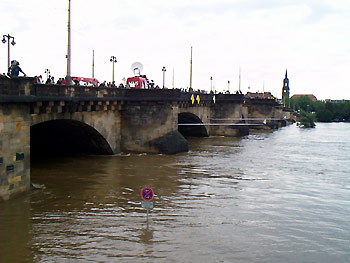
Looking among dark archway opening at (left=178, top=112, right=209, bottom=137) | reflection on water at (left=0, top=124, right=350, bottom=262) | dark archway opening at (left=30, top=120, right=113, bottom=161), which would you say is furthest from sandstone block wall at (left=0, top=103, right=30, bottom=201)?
dark archway opening at (left=178, top=112, right=209, bottom=137)

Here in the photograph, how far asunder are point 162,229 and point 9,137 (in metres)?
7.54

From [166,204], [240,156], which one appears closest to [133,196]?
[166,204]

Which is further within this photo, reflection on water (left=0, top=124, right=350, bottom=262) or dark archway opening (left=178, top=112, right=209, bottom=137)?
dark archway opening (left=178, top=112, right=209, bottom=137)

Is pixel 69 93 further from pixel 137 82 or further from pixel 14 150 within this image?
pixel 137 82

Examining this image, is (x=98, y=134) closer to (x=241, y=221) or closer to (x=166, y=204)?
(x=166, y=204)

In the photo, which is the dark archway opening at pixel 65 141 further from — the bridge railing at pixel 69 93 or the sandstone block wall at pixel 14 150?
the sandstone block wall at pixel 14 150

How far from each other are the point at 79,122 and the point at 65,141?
564 centimetres

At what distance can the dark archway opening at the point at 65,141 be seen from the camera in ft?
98.4

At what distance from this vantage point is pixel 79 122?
2714 centimetres

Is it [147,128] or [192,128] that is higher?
[147,128]

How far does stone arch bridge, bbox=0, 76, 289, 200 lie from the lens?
58.3ft

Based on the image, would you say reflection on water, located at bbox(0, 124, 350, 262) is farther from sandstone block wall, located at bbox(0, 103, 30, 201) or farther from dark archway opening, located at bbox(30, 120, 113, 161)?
dark archway opening, located at bbox(30, 120, 113, 161)

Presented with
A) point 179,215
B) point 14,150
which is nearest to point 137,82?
point 14,150

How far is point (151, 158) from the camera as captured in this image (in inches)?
1224
